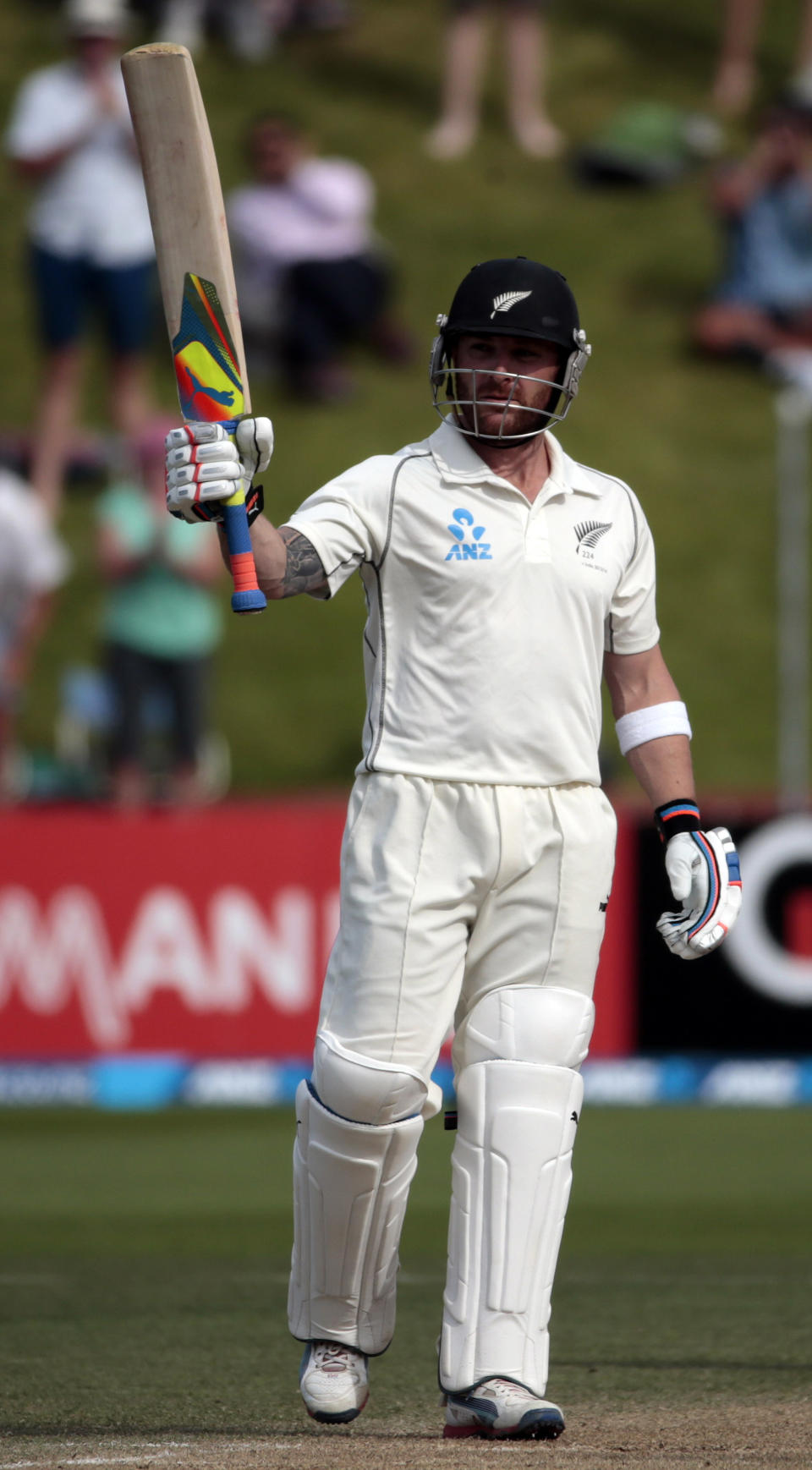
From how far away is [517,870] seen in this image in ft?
14.3

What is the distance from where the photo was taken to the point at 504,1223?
4.33 m

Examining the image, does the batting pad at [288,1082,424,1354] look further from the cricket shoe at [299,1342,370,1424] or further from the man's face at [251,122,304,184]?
the man's face at [251,122,304,184]

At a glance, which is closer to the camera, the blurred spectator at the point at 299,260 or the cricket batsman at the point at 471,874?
the cricket batsman at the point at 471,874

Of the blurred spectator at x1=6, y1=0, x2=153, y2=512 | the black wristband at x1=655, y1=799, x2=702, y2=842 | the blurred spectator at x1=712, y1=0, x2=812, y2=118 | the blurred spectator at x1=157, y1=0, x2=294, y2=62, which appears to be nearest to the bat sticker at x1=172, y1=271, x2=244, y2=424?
the black wristband at x1=655, y1=799, x2=702, y2=842

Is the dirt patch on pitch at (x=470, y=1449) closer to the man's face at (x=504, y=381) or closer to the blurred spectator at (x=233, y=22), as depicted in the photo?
the man's face at (x=504, y=381)

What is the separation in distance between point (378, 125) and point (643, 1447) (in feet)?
51.5

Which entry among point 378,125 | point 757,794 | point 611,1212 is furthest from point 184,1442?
point 378,125

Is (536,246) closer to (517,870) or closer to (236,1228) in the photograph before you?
(236,1228)

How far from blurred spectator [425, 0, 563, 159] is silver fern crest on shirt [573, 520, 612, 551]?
1213cm

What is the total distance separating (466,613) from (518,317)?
1.88 feet

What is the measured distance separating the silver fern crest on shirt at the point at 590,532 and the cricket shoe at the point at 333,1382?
1.58 m

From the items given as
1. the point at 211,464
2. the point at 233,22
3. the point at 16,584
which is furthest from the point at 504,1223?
the point at 233,22

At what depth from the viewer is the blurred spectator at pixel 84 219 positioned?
1158cm

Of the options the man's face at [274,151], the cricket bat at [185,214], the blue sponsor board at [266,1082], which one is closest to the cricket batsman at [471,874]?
the cricket bat at [185,214]
